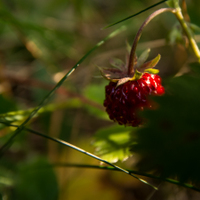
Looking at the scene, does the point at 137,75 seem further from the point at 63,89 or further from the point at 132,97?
the point at 63,89

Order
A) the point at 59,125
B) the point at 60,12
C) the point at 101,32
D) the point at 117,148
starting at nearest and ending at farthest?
the point at 117,148, the point at 59,125, the point at 101,32, the point at 60,12

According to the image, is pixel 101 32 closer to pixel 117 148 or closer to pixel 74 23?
pixel 74 23

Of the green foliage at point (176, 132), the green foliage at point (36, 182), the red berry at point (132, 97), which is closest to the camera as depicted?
the green foliage at point (176, 132)

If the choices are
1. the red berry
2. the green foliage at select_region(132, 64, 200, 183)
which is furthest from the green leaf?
the green foliage at select_region(132, 64, 200, 183)

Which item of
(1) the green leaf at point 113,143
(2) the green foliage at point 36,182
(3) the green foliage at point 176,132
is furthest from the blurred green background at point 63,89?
(3) the green foliage at point 176,132

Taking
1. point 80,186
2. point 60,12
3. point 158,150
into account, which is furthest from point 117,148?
point 60,12

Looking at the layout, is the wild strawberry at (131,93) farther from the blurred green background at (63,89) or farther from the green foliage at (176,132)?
the green foliage at (176,132)

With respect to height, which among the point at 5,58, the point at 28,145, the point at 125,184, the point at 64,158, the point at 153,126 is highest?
the point at 5,58

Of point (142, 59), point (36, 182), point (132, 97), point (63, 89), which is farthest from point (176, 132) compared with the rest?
point (63, 89)
